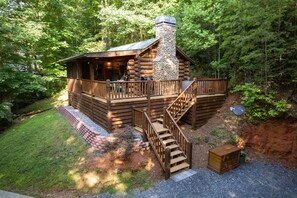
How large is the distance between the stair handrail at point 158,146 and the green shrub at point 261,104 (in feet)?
18.6

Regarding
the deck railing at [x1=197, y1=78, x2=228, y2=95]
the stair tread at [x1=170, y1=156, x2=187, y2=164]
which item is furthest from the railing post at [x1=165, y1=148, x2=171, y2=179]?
the deck railing at [x1=197, y1=78, x2=228, y2=95]

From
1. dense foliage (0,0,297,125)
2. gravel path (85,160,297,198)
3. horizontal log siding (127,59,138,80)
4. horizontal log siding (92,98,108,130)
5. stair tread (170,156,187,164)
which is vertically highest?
dense foliage (0,0,297,125)

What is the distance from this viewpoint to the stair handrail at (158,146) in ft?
23.3

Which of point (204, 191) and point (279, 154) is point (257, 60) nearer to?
point (279, 154)

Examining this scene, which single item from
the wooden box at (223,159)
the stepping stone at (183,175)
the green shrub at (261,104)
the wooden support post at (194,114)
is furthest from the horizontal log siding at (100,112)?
the green shrub at (261,104)

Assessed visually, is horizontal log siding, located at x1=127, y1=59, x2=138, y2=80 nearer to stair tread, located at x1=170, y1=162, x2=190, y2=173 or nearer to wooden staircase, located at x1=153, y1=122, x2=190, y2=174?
wooden staircase, located at x1=153, y1=122, x2=190, y2=174

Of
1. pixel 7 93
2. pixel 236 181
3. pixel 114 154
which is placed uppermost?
pixel 7 93

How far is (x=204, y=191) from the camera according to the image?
654 cm

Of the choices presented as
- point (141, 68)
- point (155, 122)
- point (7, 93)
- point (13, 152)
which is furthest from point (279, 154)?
point (7, 93)

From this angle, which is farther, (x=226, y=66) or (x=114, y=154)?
(x=226, y=66)

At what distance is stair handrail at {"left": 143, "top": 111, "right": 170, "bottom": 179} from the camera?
7109mm

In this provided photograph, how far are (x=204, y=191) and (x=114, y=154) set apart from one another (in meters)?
3.68

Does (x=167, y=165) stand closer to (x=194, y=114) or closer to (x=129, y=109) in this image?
(x=129, y=109)

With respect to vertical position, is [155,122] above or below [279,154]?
above
